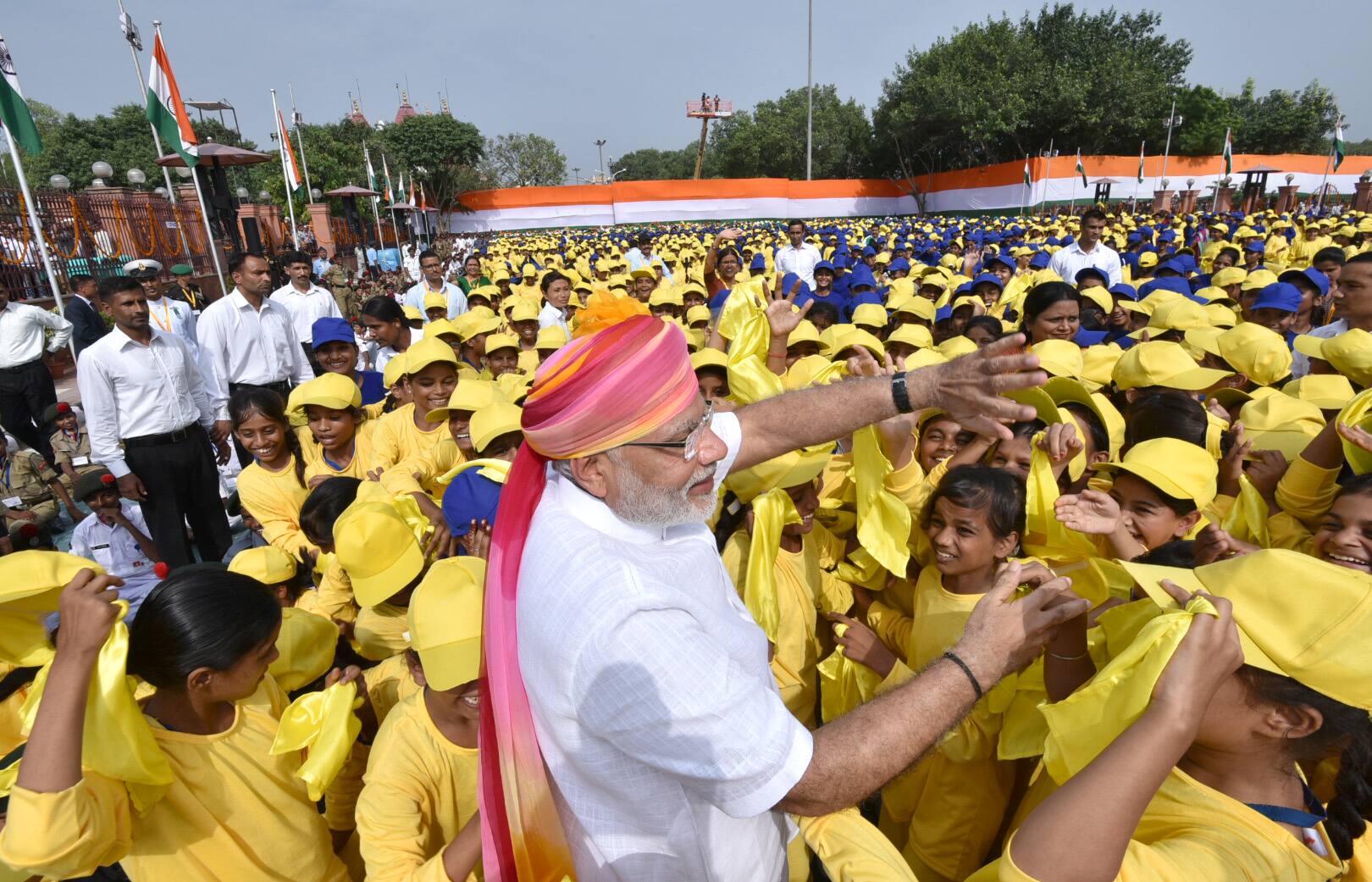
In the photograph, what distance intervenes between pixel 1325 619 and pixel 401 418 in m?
4.33

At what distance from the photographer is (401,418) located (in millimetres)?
4332

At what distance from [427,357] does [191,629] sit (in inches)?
106

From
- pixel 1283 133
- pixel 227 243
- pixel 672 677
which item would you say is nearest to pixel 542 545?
pixel 672 677

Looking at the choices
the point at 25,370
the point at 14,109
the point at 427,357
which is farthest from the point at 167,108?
the point at 427,357

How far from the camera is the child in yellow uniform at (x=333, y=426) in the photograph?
384cm

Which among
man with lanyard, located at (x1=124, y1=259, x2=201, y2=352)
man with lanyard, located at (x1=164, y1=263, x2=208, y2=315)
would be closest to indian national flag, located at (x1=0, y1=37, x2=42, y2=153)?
man with lanyard, located at (x1=124, y1=259, x2=201, y2=352)

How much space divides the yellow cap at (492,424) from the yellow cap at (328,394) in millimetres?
952

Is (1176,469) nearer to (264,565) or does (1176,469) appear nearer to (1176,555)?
(1176,555)

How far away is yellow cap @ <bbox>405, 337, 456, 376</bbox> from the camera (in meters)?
4.23

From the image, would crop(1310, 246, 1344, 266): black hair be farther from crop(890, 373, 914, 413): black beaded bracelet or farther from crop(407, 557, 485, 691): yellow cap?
crop(407, 557, 485, 691): yellow cap

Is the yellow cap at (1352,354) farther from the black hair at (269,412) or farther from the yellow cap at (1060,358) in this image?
the black hair at (269,412)

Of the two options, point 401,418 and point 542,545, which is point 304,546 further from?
point 542,545

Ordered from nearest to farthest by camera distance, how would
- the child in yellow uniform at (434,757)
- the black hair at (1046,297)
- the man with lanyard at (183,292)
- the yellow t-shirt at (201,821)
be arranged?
the yellow t-shirt at (201,821)
the child in yellow uniform at (434,757)
the black hair at (1046,297)
the man with lanyard at (183,292)

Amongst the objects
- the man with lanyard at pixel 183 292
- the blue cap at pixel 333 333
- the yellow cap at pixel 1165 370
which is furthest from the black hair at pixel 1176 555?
the man with lanyard at pixel 183 292
